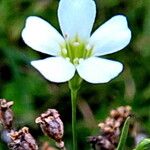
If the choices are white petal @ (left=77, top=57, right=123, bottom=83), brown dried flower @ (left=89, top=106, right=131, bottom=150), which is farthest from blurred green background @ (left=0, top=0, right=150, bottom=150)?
white petal @ (left=77, top=57, right=123, bottom=83)

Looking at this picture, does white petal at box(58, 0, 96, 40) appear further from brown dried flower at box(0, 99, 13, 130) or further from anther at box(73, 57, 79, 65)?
brown dried flower at box(0, 99, 13, 130)

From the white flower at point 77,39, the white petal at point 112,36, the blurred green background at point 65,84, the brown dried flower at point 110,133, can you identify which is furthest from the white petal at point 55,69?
the blurred green background at point 65,84

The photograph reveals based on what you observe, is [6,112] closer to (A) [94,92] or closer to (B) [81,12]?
(B) [81,12]

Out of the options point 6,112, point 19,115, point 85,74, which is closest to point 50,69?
point 85,74

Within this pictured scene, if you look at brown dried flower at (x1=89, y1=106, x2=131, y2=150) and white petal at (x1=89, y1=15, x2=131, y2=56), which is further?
brown dried flower at (x1=89, y1=106, x2=131, y2=150)

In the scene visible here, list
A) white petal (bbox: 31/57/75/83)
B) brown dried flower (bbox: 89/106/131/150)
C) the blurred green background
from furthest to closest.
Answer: the blurred green background, brown dried flower (bbox: 89/106/131/150), white petal (bbox: 31/57/75/83)

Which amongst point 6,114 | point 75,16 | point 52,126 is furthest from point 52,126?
point 75,16

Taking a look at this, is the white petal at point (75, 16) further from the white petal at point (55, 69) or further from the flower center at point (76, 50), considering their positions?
the white petal at point (55, 69)
